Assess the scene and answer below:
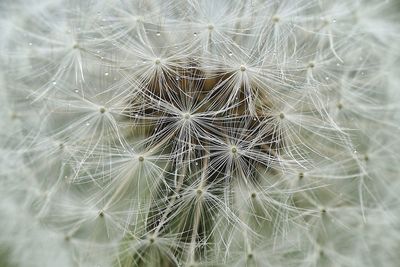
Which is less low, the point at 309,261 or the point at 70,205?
the point at 70,205

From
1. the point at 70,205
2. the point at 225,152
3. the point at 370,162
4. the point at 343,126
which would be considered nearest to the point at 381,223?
the point at 370,162

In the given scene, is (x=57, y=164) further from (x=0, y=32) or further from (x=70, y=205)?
(x=0, y=32)

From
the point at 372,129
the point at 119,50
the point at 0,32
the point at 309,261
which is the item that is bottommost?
the point at 309,261

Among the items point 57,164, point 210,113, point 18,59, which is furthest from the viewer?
point 18,59

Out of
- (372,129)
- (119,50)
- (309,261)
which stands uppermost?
(119,50)

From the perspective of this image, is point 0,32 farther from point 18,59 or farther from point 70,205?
point 70,205

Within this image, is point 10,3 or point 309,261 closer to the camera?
point 309,261

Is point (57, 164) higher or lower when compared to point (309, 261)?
higher

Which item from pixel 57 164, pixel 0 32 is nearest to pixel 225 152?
pixel 57 164

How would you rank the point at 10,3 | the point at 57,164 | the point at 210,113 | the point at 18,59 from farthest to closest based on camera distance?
the point at 10,3 < the point at 18,59 < the point at 57,164 < the point at 210,113
